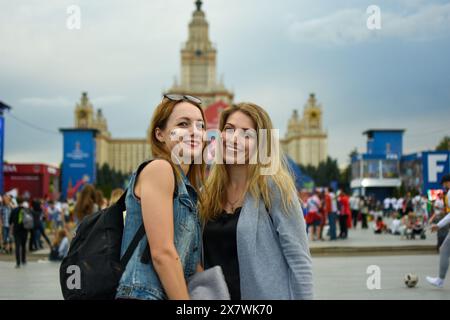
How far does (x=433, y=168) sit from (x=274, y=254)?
1054 inches

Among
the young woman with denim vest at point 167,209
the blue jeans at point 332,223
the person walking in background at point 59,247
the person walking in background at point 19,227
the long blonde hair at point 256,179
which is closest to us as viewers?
the young woman with denim vest at point 167,209

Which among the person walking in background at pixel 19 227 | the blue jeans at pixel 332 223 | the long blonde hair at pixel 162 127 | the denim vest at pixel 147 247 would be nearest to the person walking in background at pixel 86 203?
the person walking in background at pixel 19 227

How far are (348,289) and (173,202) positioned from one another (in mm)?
6141

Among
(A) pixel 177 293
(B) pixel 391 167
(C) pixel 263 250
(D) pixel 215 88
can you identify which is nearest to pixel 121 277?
(A) pixel 177 293

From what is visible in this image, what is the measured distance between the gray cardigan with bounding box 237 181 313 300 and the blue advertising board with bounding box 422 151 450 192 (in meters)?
26.0

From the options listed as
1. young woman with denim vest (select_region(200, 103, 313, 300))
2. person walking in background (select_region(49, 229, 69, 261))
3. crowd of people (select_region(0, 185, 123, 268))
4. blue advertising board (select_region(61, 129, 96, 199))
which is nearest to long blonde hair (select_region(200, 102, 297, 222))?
young woman with denim vest (select_region(200, 103, 313, 300))

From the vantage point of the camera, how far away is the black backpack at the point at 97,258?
2123 millimetres

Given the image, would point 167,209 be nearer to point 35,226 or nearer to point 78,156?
point 35,226

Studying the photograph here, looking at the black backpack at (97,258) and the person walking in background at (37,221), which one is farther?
the person walking in background at (37,221)

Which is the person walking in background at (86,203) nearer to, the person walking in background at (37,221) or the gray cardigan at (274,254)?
the gray cardigan at (274,254)

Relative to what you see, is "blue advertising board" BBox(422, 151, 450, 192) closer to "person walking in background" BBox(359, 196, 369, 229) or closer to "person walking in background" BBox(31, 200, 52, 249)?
"person walking in background" BBox(359, 196, 369, 229)

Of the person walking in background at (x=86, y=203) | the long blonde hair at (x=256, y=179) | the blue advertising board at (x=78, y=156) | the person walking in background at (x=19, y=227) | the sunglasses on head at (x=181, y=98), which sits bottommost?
the person walking in background at (x=19, y=227)
